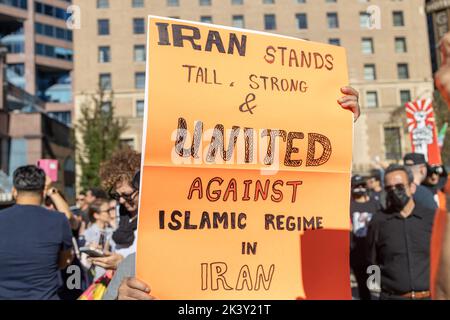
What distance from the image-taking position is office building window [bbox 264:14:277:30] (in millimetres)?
41375

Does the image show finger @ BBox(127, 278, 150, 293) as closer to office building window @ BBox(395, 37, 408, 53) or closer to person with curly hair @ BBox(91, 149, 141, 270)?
person with curly hair @ BBox(91, 149, 141, 270)

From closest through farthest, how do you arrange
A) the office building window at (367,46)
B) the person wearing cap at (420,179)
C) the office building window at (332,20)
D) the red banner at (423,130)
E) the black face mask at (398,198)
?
1. the black face mask at (398,198)
2. the person wearing cap at (420,179)
3. the red banner at (423,130)
4. the office building window at (332,20)
5. the office building window at (367,46)

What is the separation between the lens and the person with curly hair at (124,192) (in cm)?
302

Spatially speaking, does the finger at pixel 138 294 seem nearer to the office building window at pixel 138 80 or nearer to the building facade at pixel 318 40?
the building facade at pixel 318 40

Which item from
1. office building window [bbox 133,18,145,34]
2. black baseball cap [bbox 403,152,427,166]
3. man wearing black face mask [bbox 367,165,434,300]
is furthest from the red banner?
office building window [bbox 133,18,145,34]

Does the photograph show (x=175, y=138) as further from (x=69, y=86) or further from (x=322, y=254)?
(x=69, y=86)

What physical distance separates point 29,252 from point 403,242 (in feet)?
9.27

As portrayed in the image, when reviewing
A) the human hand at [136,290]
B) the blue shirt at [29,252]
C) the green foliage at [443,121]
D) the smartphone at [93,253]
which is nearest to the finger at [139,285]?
the human hand at [136,290]

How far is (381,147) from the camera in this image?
4153cm

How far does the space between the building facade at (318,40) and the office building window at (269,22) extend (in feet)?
0.14

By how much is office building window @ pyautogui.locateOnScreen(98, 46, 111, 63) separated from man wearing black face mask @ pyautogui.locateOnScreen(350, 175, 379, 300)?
37.2 meters

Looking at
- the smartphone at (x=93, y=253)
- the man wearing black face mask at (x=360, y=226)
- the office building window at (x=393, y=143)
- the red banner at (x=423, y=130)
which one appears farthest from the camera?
the office building window at (x=393, y=143)

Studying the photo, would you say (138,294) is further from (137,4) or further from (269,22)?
(269,22)
